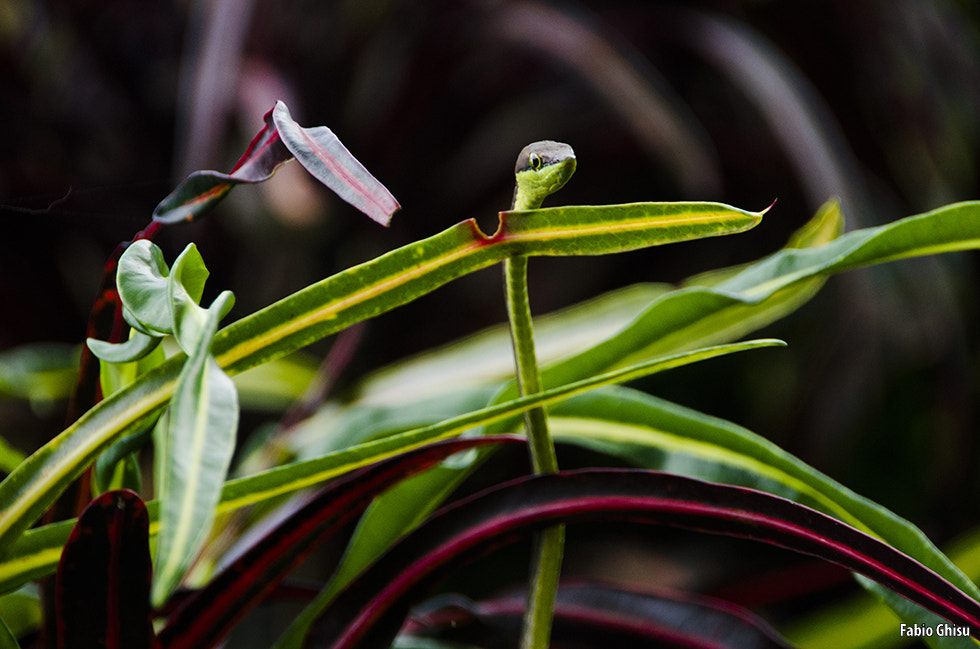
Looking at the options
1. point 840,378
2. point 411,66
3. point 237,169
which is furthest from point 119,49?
point 840,378

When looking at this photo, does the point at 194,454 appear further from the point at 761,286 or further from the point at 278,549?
the point at 761,286

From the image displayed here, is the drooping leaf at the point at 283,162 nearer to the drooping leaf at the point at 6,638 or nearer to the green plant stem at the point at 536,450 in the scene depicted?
the green plant stem at the point at 536,450

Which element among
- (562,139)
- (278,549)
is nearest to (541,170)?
(278,549)

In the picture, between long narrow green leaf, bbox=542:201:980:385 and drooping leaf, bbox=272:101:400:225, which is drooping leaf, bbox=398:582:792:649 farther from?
drooping leaf, bbox=272:101:400:225

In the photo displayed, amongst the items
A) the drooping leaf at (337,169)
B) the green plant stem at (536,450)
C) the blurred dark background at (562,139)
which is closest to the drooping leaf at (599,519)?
the green plant stem at (536,450)

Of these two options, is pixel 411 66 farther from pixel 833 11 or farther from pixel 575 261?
pixel 833 11

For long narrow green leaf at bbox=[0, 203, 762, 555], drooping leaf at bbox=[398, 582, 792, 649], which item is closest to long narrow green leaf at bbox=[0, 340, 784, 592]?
long narrow green leaf at bbox=[0, 203, 762, 555]
